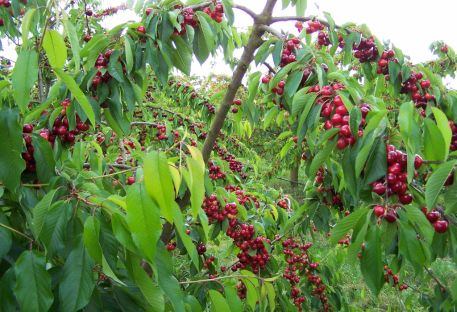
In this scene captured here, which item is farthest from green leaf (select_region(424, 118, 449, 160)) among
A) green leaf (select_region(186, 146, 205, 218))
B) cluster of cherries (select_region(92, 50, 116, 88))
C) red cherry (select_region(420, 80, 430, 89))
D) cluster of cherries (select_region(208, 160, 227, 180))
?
cluster of cherries (select_region(208, 160, 227, 180))

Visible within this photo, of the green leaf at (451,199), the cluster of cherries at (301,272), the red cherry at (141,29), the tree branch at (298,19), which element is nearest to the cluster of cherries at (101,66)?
the red cherry at (141,29)

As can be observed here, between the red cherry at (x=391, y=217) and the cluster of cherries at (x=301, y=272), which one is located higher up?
the red cherry at (x=391, y=217)

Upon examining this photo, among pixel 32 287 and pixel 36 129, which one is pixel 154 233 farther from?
pixel 36 129

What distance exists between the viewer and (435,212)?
122cm

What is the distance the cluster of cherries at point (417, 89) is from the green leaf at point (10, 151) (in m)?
1.44

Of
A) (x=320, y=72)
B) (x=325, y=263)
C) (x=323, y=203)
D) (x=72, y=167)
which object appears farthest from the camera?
(x=325, y=263)

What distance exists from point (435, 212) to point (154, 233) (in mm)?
874

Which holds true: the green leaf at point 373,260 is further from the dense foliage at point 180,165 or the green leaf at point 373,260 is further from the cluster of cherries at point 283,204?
the cluster of cherries at point 283,204

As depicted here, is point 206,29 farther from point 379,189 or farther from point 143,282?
point 143,282

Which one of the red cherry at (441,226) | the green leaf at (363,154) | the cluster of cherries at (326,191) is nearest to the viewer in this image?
the green leaf at (363,154)

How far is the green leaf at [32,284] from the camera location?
0.87 meters

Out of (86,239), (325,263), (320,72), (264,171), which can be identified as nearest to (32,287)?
(86,239)

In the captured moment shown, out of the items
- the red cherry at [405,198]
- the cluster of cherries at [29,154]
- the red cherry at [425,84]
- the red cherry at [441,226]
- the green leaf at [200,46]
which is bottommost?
the cluster of cherries at [29,154]

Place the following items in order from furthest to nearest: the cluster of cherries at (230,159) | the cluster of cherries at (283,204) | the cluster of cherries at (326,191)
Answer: the cluster of cherries at (230,159), the cluster of cherries at (283,204), the cluster of cherries at (326,191)
